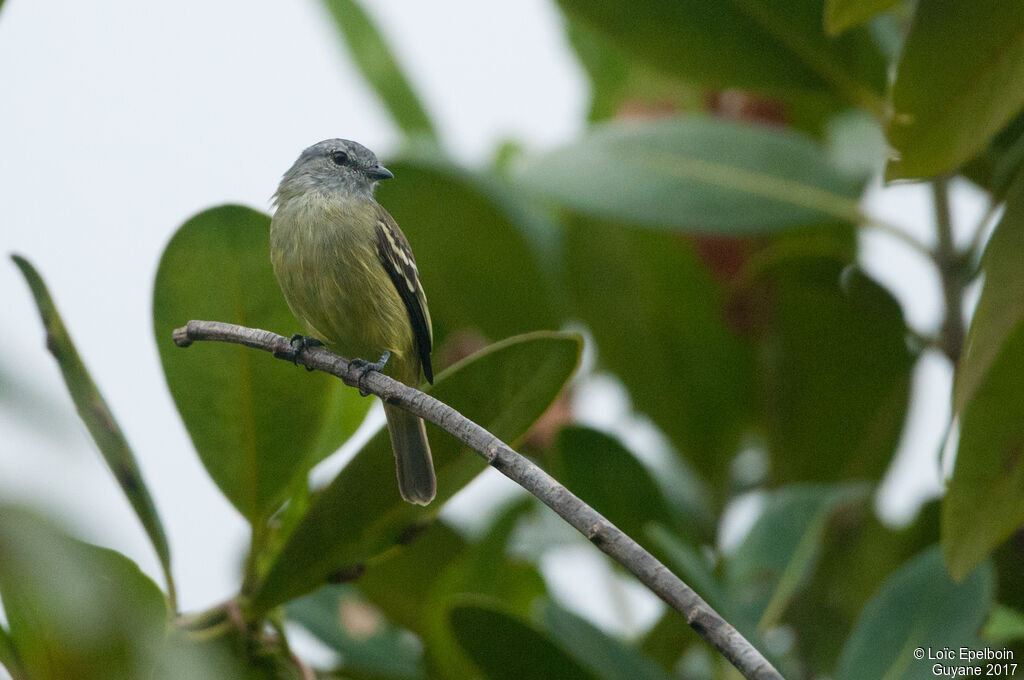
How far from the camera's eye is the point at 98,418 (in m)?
1.41

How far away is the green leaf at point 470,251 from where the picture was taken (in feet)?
6.03

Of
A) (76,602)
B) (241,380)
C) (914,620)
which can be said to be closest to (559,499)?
(76,602)

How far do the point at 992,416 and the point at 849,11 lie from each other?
0.65 metres

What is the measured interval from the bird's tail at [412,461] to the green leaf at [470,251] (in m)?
0.41

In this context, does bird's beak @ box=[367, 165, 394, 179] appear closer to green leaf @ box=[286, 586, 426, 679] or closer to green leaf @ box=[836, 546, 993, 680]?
green leaf @ box=[286, 586, 426, 679]

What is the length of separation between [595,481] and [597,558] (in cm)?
78

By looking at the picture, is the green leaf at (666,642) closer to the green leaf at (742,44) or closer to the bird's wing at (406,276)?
the bird's wing at (406,276)

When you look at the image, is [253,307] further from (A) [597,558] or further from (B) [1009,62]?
(A) [597,558]

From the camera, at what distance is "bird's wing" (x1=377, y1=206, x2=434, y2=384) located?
4.62 ft

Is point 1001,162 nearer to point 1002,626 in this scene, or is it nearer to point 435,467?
point 1002,626

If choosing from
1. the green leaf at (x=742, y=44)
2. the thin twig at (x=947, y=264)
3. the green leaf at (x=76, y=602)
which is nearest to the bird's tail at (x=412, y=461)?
the green leaf at (x=76, y=602)

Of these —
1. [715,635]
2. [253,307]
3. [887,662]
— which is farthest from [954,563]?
[253,307]

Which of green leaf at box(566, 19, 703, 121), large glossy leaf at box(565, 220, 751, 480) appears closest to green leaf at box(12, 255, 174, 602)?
large glossy leaf at box(565, 220, 751, 480)

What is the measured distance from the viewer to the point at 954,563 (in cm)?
146
